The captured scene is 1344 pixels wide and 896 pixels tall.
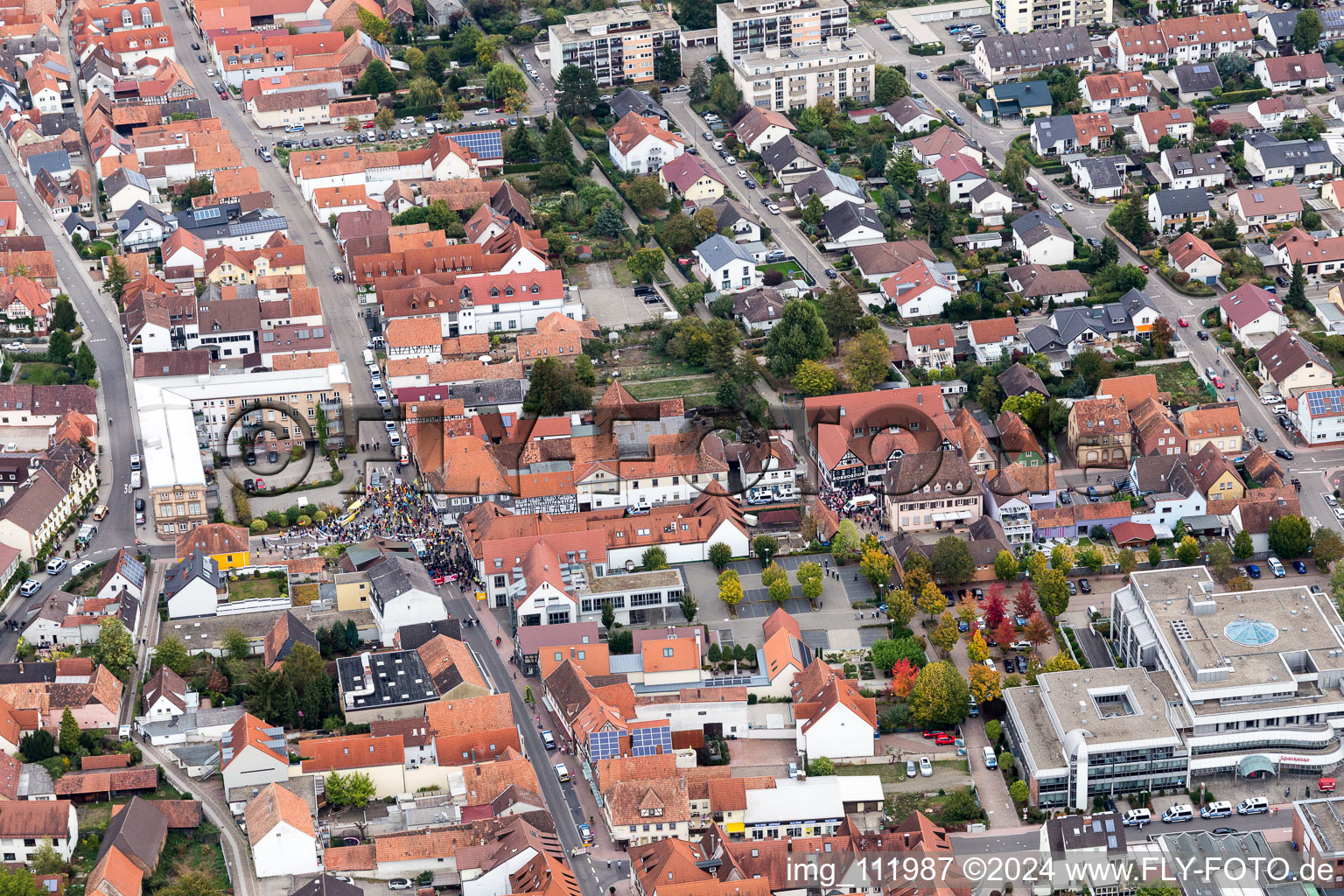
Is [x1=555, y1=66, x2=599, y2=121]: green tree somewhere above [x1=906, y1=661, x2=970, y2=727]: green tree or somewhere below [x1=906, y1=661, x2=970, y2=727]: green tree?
above

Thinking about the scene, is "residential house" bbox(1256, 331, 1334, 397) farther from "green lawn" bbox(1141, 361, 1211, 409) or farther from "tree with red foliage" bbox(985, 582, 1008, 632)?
"tree with red foliage" bbox(985, 582, 1008, 632)

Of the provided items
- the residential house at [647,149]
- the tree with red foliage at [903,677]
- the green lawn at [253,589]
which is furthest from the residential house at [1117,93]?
the green lawn at [253,589]

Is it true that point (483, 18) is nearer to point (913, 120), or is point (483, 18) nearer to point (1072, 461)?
point (913, 120)

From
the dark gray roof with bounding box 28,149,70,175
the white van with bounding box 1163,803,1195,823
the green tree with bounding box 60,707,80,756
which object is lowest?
the white van with bounding box 1163,803,1195,823

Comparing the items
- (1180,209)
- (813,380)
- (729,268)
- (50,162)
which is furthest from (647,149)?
(50,162)

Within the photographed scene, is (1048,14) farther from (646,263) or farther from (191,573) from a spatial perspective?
(191,573)

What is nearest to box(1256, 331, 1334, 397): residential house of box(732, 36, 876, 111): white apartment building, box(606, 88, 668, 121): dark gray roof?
box(732, 36, 876, 111): white apartment building
